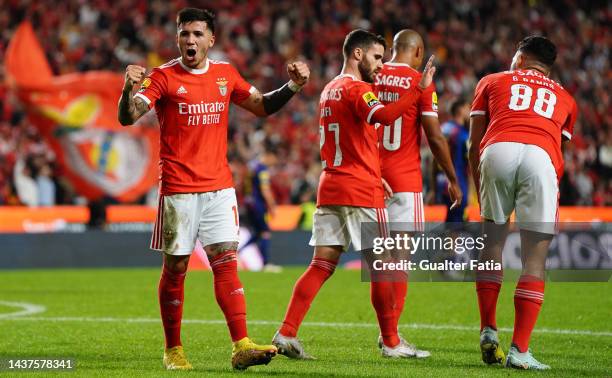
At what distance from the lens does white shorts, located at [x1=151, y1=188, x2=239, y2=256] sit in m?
7.11

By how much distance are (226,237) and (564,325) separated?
4.05 m

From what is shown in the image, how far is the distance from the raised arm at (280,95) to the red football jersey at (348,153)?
0.37m

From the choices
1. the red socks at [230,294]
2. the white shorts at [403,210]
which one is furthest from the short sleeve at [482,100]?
the red socks at [230,294]

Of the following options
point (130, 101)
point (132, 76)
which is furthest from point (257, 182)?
point (132, 76)

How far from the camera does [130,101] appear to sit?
6762 millimetres

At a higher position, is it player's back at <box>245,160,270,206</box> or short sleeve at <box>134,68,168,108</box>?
short sleeve at <box>134,68,168,108</box>

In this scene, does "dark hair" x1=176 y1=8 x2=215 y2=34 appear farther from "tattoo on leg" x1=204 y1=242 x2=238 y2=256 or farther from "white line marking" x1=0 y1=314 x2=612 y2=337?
"white line marking" x1=0 y1=314 x2=612 y2=337

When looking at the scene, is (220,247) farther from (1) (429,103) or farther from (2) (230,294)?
(1) (429,103)

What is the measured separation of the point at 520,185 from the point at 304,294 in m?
1.65

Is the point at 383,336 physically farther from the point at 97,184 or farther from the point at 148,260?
the point at 97,184

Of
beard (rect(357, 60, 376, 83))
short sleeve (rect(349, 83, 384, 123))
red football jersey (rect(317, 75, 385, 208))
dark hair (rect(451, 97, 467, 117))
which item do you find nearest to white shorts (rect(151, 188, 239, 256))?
red football jersey (rect(317, 75, 385, 208))

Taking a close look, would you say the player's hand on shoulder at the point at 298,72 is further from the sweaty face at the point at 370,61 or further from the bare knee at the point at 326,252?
the bare knee at the point at 326,252

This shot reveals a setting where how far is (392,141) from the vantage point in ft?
27.2

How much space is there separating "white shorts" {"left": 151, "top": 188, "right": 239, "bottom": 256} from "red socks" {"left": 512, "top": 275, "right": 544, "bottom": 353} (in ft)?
6.17
